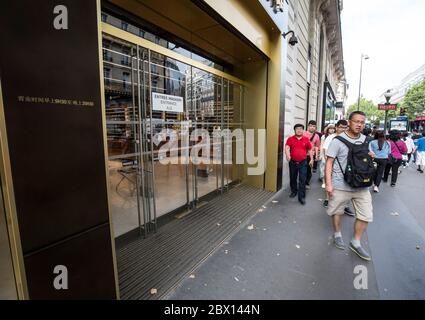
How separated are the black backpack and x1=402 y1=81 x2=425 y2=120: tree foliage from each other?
143 feet

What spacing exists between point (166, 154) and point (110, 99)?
1.78m

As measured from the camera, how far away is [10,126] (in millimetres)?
1317

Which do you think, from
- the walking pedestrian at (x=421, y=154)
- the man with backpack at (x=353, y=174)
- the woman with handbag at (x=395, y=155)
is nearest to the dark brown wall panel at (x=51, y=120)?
the man with backpack at (x=353, y=174)

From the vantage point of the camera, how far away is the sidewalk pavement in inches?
98.3

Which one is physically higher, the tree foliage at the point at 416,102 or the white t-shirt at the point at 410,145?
the tree foliage at the point at 416,102

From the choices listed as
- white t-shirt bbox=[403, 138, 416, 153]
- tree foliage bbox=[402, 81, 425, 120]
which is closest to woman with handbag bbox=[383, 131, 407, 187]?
white t-shirt bbox=[403, 138, 416, 153]

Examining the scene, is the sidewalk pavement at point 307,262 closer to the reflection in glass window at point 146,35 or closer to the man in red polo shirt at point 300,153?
the man in red polo shirt at point 300,153

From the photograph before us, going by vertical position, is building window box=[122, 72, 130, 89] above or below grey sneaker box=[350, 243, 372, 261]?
above

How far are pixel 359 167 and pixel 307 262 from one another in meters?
1.47

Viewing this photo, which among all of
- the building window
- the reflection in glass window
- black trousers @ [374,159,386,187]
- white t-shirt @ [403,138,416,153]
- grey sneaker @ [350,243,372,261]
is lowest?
grey sneaker @ [350,243,372,261]

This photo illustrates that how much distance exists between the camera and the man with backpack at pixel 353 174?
304 centimetres

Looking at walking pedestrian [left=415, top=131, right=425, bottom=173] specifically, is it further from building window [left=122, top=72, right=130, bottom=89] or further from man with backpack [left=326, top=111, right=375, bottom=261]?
building window [left=122, top=72, right=130, bottom=89]
